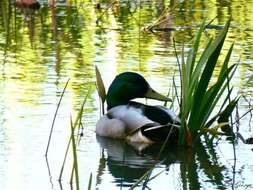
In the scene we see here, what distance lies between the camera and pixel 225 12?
14641 millimetres

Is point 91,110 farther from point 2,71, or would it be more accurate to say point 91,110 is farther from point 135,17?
point 135,17

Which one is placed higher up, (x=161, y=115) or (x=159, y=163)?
(x=161, y=115)

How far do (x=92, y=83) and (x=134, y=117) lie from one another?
1.78 m

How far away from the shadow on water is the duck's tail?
7 cm

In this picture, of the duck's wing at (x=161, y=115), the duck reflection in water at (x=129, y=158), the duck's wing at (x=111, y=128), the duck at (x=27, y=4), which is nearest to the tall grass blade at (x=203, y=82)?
the duck's wing at (x=161, y=115)

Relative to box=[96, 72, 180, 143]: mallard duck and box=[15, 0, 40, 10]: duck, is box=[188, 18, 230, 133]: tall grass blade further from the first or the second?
box=[15, 0, 40, 10]: duck

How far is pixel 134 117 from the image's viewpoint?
312 inches

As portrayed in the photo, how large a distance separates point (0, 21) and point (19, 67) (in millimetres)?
2987

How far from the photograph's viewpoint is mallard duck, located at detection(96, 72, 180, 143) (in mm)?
7715

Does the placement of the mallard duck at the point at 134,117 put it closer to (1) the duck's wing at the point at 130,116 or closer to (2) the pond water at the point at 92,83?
(1) the duck's wing at the point at 130,116

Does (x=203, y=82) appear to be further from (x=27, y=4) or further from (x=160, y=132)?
(x=27, y=4)

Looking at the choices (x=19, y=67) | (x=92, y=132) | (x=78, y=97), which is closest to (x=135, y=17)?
(x=19, y=67)

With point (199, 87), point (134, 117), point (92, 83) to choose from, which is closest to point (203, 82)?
point (199, 87)

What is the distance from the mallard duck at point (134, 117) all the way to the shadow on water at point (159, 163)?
0.07m
